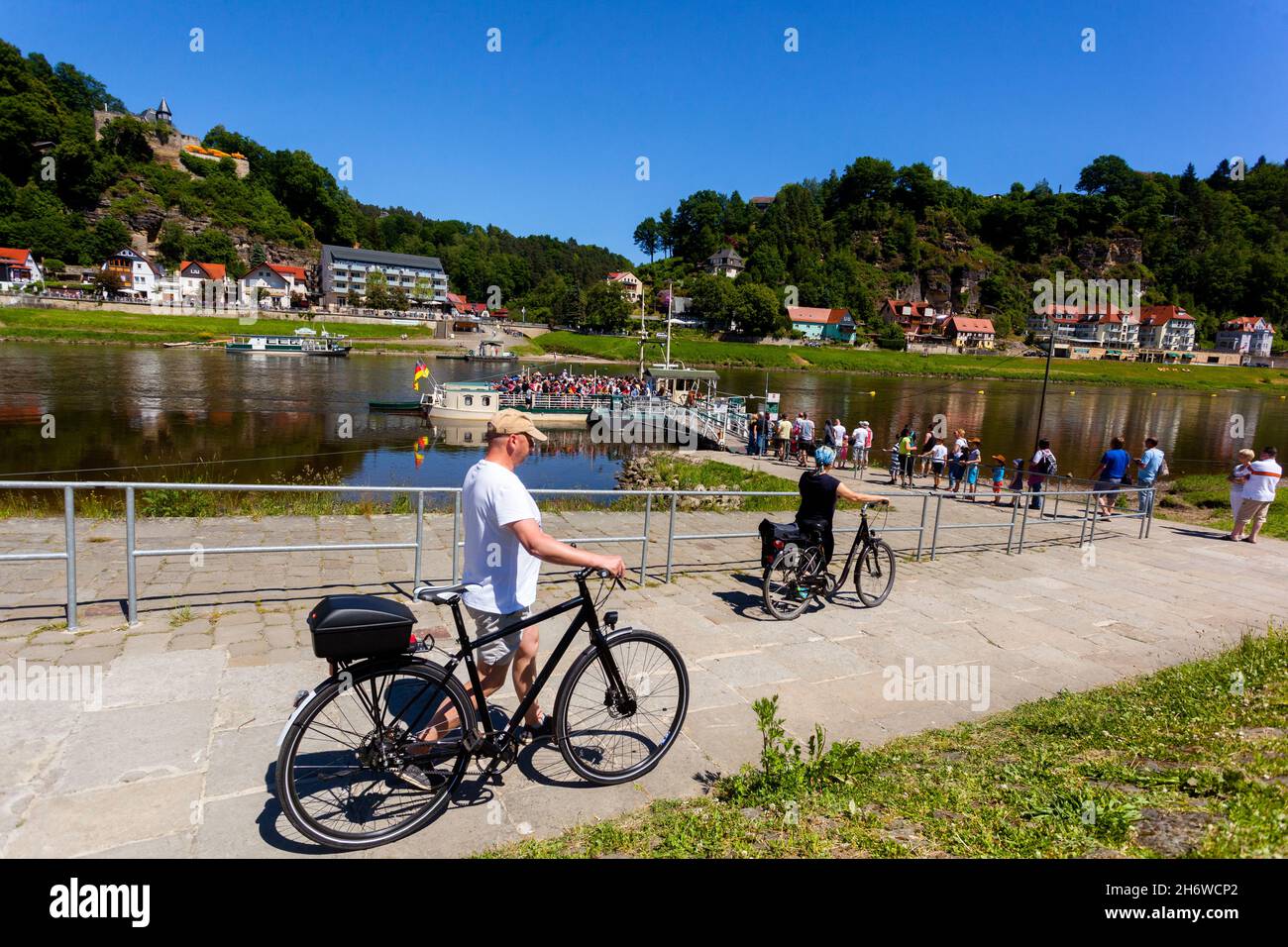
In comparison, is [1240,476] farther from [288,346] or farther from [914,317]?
[914,317]

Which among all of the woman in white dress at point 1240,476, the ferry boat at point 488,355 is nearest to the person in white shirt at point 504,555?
the woman in white dress at point 1240,476

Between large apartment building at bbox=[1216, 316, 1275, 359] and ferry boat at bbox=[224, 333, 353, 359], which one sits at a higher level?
large apartment building at bbox=[1216, 316, 1275, 359]

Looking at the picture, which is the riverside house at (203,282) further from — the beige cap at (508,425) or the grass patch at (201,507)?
the beige cap at (508,425)

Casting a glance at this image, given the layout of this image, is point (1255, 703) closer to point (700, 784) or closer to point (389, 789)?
point (700, 784)

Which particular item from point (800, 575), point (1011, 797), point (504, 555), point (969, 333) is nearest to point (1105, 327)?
point (969, 333)

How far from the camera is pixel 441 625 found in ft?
21.2

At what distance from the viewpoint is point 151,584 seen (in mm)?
7445

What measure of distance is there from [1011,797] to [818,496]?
4.08 meters

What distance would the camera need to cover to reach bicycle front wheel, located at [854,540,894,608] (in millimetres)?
8219

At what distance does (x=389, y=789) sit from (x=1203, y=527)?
18.6 meters

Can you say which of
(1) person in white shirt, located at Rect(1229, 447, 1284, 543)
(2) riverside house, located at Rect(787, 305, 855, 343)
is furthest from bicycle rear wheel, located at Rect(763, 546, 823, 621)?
(2) riverside house, located at Rect(787, 305, 855, 343)

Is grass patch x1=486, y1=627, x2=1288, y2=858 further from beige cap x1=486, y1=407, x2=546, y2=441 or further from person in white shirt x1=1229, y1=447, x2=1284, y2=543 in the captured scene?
person in white shirt x1=1229, y1=447, x2=1284, y2=543

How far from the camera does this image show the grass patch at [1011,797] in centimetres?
320
